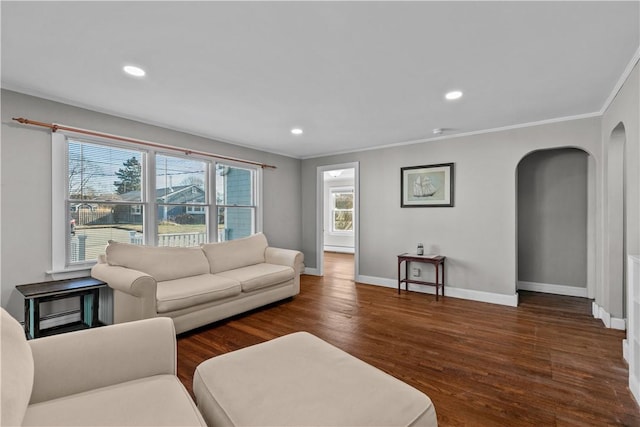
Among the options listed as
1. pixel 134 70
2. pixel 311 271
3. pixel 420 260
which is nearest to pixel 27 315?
pixel 134 70

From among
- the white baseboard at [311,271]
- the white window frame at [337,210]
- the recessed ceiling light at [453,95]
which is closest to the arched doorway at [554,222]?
the recessed ceiling light at [453,95]

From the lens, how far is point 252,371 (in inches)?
56.2

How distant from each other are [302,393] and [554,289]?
495cm

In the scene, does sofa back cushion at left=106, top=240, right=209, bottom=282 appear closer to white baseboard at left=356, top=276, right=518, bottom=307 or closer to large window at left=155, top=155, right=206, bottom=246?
large window at left=155, top=155, right=206, bottom=246

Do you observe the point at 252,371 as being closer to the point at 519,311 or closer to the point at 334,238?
the point at 519,311

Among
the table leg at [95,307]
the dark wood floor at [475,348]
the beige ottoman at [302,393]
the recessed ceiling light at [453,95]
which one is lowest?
the dark wood floor at [475,348]

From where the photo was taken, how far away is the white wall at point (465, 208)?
3972 mm

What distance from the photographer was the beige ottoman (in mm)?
1129

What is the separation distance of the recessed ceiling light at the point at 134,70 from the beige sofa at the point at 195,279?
5.70 feet

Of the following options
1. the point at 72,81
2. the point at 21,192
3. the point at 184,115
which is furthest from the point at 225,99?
the point at 21,192

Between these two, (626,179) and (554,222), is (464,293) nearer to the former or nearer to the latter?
(554,222)

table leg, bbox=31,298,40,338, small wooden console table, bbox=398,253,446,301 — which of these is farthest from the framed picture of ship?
table leg, bbox=31,298,40,338

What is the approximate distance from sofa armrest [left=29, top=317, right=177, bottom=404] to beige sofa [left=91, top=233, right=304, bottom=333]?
1.46 m

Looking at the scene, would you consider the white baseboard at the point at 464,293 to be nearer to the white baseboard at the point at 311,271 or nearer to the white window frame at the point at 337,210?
the white baseboard at the point at 311,271
